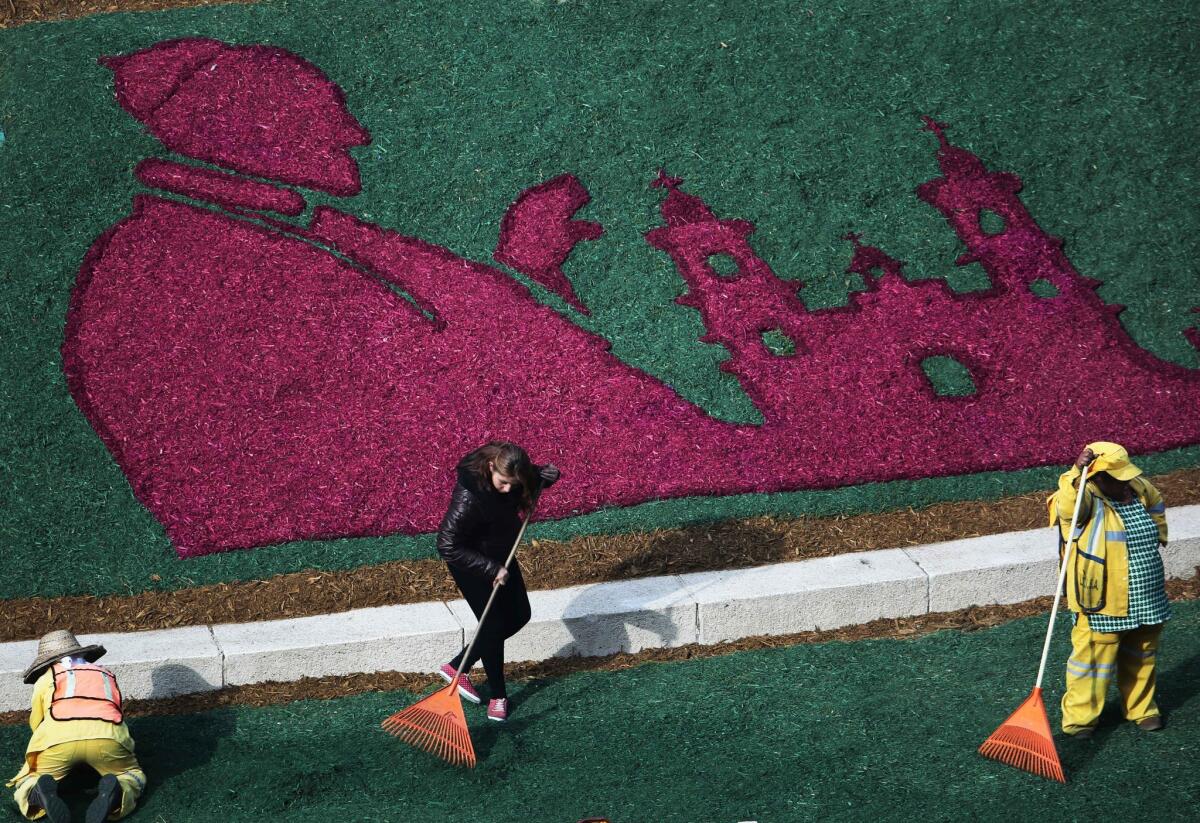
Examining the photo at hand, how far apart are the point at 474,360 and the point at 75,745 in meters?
3.87

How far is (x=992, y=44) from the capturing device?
Result: 1087 cm

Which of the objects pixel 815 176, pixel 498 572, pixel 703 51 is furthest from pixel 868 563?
pixel 703 51

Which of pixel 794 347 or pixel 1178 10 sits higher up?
pixel 1178 10

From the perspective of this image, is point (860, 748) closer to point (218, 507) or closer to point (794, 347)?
point (794, 347)

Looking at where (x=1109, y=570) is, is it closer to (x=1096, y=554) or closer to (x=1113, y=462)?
(x=1096, y=554)

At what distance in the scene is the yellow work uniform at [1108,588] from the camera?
5805mm

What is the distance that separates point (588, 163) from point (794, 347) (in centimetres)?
236

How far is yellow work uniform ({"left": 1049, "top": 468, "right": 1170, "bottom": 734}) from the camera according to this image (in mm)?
5805

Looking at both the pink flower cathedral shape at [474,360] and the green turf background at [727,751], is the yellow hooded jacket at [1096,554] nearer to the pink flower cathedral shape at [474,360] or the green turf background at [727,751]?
the green turf background at [727,751]

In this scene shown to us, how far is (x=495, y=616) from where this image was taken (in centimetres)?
645

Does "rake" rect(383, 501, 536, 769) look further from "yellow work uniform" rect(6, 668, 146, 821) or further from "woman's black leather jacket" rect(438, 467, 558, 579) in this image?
"yellow work uniform" rect(6, 668, 146, 821)

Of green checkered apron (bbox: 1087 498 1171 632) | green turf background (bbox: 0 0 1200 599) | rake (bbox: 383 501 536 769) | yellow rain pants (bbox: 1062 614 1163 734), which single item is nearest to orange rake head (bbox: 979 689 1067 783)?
yellow rain pants (bbox: 1062 614 1163 734)

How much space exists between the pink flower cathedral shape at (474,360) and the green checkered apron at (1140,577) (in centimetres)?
240

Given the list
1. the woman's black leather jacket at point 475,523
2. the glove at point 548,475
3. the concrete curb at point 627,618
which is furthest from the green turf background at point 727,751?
the glove at point 548,475
